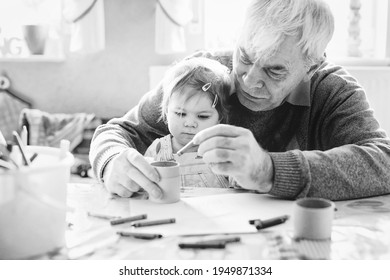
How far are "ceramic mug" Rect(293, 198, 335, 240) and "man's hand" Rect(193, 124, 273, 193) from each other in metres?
0.16

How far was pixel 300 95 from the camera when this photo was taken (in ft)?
4.75

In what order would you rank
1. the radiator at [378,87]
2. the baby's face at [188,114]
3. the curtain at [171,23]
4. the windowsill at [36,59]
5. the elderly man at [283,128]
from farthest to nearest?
the windowsill at [36,59]
the curtain at [171,23]
the radiator at [378,87]
the baby's face at [188,114]
the elderly man at [283,128]

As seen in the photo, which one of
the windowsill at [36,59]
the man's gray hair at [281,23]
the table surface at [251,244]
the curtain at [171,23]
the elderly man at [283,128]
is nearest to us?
the table surface at [251,244]

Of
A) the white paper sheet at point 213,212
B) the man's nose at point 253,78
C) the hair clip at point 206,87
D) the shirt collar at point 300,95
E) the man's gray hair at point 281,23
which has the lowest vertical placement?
the white paper sheet at point 213,212

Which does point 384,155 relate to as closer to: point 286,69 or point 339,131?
point 339,131

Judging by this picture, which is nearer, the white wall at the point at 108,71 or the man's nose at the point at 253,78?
the man's nose at the point at 253,78

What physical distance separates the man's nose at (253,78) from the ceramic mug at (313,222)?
1.70 feet

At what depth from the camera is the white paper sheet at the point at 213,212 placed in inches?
35.9

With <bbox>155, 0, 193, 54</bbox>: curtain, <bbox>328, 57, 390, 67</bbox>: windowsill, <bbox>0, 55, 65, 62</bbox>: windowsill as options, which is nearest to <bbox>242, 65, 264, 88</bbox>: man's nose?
<bbox>155, 0, 193, 54</bbox>: curtain

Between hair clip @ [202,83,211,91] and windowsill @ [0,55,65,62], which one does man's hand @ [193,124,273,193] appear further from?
windowsill @ [0,55,65,62]

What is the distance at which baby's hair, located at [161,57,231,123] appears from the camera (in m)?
1.45

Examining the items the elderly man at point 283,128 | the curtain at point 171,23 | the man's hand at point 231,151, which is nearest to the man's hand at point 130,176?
the elderly man at point 283,128

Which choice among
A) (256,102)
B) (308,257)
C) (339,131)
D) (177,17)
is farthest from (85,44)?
(308,257)

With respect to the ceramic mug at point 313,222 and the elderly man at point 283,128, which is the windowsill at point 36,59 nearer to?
the elderly man at point 283,128
